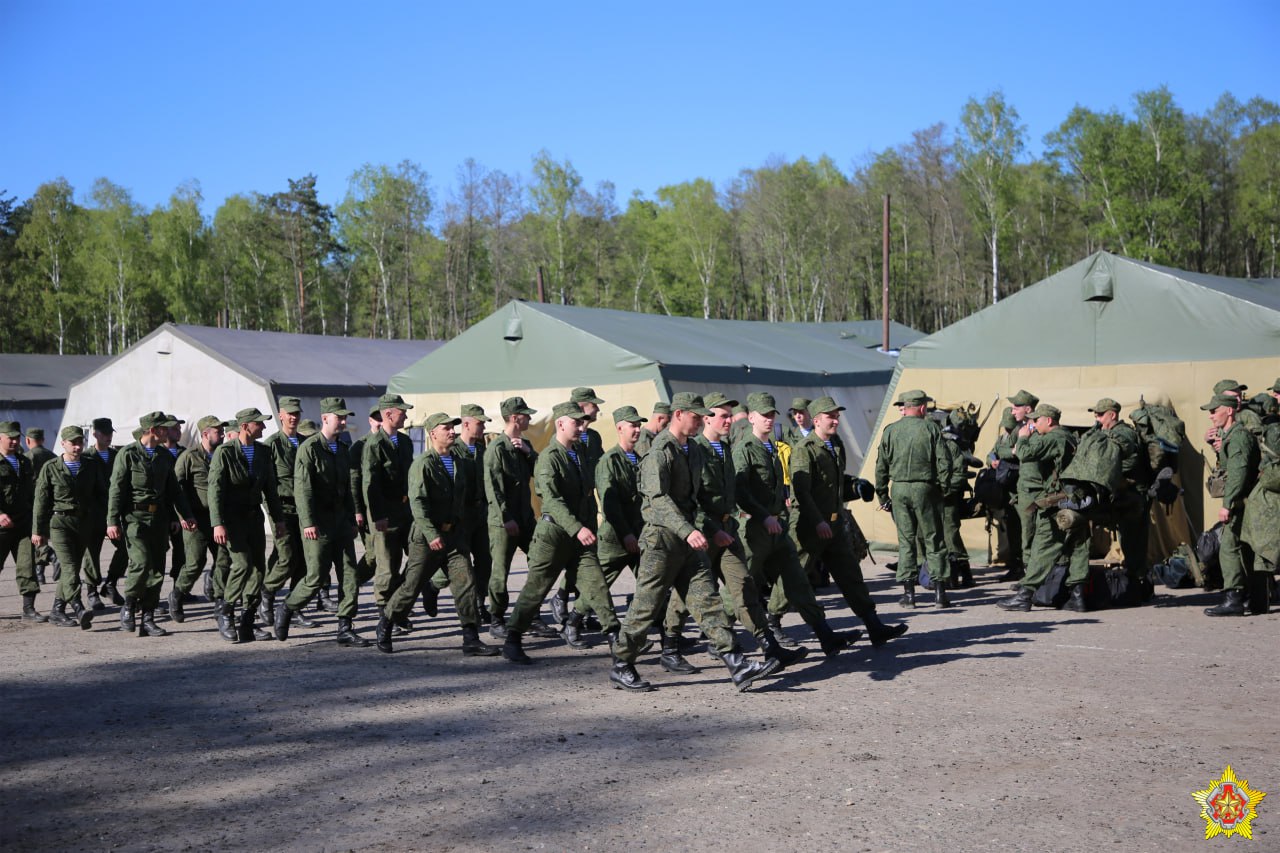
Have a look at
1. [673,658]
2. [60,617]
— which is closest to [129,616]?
[60,617]

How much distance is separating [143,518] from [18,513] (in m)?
1.97

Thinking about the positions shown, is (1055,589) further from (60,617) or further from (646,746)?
(60,617)

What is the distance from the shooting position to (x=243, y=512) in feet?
34.2

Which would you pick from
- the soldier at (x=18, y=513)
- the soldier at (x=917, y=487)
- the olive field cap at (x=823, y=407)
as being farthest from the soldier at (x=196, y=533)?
the soldier at (x=917, y=487)

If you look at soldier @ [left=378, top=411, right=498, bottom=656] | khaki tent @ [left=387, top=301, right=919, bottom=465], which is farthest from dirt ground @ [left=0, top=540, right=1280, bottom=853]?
khaki tent @ [left=387, top=301, right=919, bottom=465]

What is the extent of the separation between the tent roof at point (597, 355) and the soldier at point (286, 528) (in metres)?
7.43

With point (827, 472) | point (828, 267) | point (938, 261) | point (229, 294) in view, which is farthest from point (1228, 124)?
point (827, 472)

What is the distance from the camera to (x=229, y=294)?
212 ft

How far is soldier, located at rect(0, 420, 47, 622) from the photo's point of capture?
1195 cm

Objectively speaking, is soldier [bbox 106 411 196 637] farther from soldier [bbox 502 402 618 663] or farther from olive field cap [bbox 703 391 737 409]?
olive field cap [bbox 703 391 737 409]

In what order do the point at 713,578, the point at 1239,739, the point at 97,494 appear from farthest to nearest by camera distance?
the point at 97,494 → the point at 713,578 → the point at 1239,739

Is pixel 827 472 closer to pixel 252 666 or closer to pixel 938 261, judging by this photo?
pixel 252 666

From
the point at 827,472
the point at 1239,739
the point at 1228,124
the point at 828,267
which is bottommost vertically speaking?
the point at 1239,739

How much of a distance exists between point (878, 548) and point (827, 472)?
6397 millimetres
